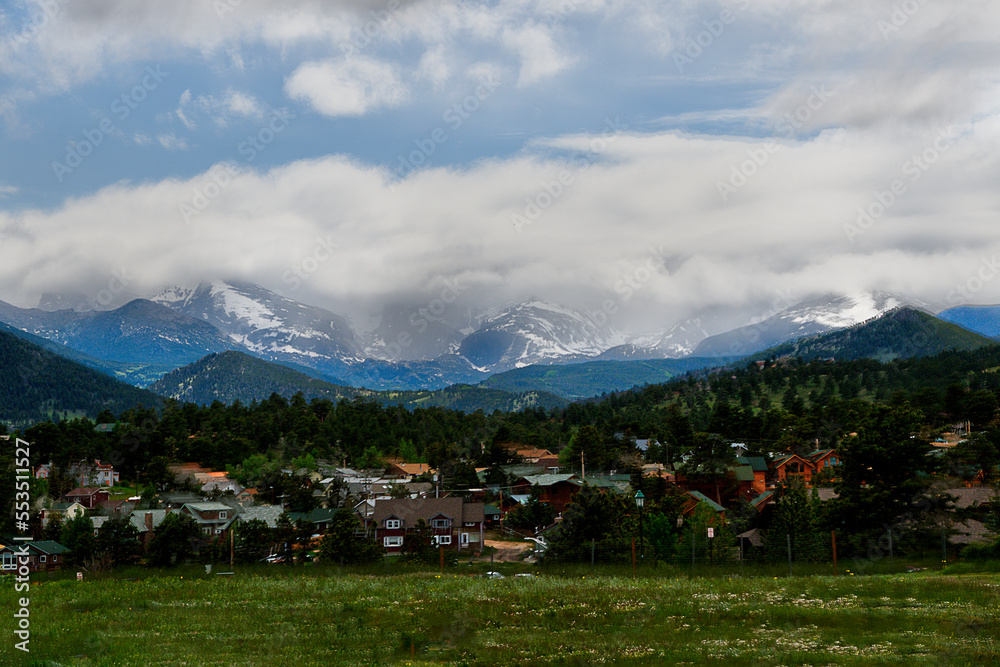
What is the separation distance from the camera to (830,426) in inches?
5098

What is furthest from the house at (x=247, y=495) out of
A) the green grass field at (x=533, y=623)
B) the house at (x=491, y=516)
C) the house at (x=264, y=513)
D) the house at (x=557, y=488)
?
the green grass field at (x=533, y=623)

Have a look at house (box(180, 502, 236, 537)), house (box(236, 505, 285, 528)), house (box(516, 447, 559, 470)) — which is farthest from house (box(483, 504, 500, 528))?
house (box(516, 447, 559, 470))

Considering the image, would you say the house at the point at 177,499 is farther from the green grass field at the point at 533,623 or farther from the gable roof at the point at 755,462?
the gable roof at the point at 755,462

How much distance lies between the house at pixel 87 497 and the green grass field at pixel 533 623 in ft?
305

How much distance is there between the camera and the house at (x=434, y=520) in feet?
276

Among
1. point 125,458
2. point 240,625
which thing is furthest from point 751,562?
point 125,458

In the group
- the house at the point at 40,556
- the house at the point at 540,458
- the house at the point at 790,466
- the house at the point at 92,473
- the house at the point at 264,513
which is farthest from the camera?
the house at the point at 540,458

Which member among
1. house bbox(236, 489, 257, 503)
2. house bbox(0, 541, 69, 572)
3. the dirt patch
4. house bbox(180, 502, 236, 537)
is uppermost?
house bbox(236, 489, 257, 503)

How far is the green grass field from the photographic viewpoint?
18078 millimetres

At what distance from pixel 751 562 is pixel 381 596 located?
20.6 meters

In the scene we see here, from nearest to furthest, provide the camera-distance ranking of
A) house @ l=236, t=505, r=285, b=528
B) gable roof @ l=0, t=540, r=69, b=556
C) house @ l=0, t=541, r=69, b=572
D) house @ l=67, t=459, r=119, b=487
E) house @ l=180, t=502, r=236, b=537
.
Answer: house @ l=0, t=541, r=69, b=572
gable roof @ l=0, t=540, r=69, b=556
house @ l=236, t=505, r=285, b=528
house @ l=180, t=502, r=236, b=537
house @ l=67, t=459, r=119, b=487

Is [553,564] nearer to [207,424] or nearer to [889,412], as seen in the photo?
[889,412]

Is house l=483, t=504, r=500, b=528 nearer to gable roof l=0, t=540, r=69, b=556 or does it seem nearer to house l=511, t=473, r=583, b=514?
house l=511, t=473, r=583, b=514

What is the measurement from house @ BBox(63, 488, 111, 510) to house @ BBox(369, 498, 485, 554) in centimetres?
5400
